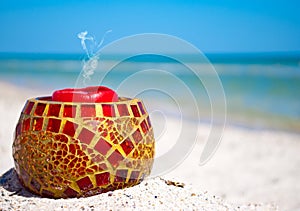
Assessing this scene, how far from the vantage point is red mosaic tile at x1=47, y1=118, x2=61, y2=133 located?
3.37 m

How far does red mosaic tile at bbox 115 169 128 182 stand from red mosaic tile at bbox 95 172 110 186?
0.27 ft

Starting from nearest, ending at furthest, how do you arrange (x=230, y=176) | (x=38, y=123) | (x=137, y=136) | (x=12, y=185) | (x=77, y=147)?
(x=77, y=147)
(x=38, y=123)
(x=137, y=136)
(x=12, y=185)
(x=230, y=176)

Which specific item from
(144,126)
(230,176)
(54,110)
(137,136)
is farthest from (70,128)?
(230,176)

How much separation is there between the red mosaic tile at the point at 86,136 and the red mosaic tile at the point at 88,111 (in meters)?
0.12

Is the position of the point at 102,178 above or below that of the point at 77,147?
below

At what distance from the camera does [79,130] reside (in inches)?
132

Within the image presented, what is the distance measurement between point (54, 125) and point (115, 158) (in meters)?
0.54

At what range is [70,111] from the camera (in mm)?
3393

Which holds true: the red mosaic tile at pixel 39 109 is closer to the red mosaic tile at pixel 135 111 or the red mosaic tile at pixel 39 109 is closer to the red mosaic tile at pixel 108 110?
the red mosaic tile at pixel 108 110

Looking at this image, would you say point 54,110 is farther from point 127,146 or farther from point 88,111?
point 127,146

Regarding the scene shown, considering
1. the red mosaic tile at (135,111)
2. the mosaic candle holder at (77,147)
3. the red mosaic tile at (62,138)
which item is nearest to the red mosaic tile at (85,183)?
the mosaic candle holder at (77,147)

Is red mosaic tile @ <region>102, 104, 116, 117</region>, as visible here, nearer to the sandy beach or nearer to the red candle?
the red candle

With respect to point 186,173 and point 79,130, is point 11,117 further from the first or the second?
point 79,130

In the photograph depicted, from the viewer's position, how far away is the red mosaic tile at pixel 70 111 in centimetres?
338
